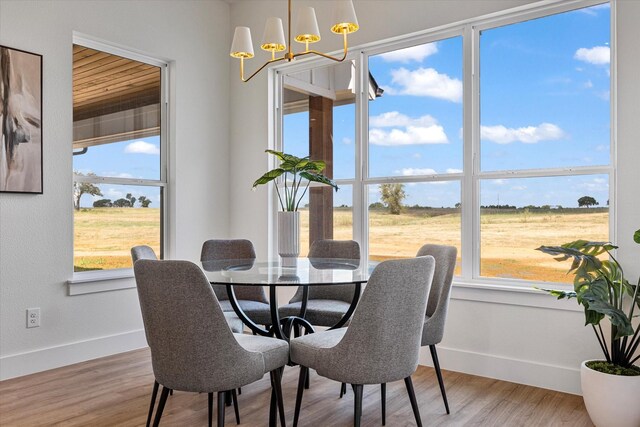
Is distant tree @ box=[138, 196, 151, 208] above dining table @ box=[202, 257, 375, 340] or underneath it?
above

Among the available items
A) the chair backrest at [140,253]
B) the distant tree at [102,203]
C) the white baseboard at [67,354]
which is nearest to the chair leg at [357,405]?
the chair backrest at [140,253]

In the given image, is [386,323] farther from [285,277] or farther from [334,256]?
[334,256]

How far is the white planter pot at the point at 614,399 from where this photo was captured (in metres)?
2.33

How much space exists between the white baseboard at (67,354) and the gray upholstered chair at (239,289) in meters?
1.06

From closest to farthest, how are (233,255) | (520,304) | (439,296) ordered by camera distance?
(439,296)
(520,304)
(233,255)

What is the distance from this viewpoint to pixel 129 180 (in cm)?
405

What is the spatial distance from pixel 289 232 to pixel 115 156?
1.79 metres

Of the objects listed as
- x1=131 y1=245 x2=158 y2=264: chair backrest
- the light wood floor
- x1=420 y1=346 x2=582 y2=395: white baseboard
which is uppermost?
x1=131 y1=245 x2=158 y2=264: chair backrest

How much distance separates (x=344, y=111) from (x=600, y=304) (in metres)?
2.46

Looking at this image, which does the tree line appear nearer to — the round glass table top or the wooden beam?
the round glass table top

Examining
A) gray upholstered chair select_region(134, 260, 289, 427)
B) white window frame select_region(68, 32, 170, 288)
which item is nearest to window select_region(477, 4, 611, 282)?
gray upholstered chair select_region(134, 260, 289, 427)

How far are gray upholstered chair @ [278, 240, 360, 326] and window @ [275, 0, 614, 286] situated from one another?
0.58 meters

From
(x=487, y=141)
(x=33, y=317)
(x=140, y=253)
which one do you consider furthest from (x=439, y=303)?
(x=33, y=317)

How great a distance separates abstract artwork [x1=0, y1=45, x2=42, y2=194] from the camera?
3.20 m
